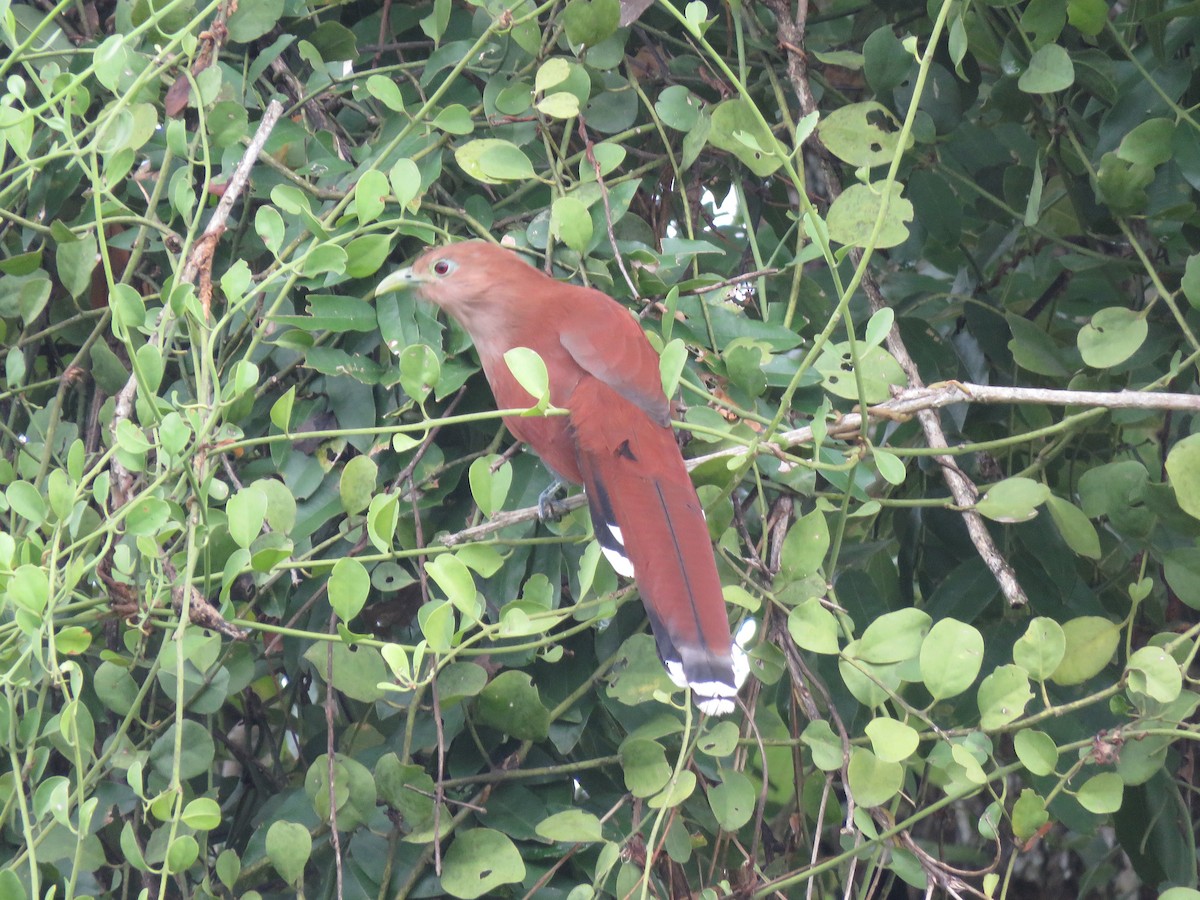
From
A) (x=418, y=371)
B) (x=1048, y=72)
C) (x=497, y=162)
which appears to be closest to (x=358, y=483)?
(x=418, y=371)

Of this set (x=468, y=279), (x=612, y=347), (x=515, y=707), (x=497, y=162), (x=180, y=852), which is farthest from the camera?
(x=468, y=279)

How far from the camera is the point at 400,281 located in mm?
2146

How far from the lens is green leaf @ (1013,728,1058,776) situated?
163cm

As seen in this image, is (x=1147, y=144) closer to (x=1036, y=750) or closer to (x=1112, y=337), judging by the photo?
(x=1112, y=337)

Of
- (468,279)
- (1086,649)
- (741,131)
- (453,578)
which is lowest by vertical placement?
(1086,649)

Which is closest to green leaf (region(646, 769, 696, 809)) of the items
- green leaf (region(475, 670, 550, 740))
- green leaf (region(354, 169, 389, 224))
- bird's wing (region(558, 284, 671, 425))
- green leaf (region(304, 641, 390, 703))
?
green leaf (region(475, 670, 550, 740))

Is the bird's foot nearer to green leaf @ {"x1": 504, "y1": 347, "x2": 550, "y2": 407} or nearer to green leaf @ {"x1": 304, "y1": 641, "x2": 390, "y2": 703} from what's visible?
green leaf @ {"x1": 304, "y1": 641, "x2": 390, "y2": 703}

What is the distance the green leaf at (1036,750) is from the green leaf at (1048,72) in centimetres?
107

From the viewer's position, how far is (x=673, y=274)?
2264 mm

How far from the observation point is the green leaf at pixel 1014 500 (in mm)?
1889

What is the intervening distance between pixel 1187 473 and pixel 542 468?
1.07m

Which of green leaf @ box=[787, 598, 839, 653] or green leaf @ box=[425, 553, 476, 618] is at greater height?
green leaf @ box=[425, 553, 476, 618]

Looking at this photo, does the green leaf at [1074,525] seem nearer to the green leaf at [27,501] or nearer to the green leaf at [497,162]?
the green leaf at [497,162]

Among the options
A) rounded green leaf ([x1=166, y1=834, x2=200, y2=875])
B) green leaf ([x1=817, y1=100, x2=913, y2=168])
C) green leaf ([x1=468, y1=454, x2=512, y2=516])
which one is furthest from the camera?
green leaf ([x1=817, y1=100, x2=913, y2=168])
